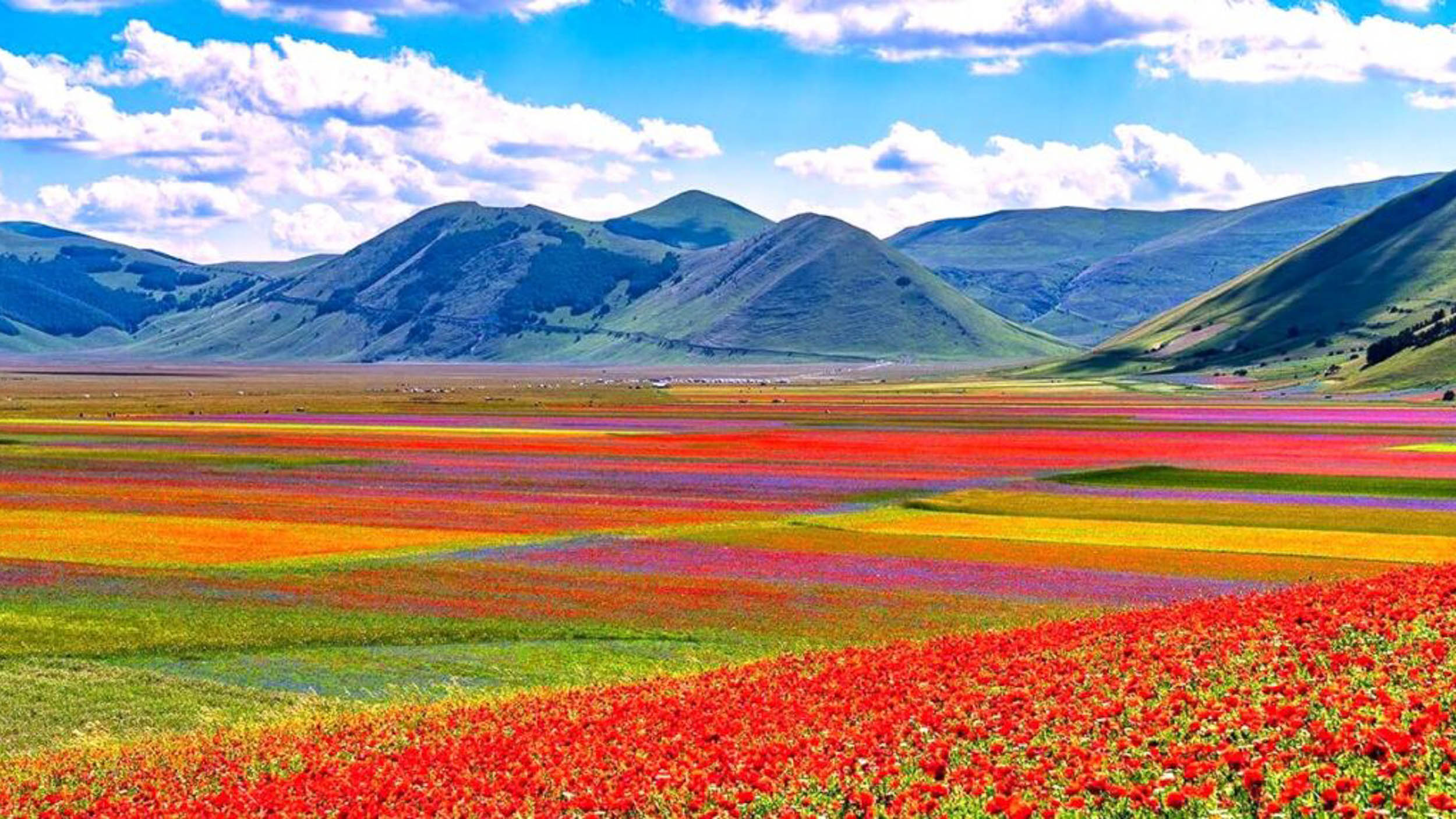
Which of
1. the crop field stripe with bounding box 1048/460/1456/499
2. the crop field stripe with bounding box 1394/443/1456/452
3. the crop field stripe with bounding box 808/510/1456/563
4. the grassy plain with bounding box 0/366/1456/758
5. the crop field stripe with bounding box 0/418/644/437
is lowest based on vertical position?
the crop field stripe with bounding box 1394/443/1456/452

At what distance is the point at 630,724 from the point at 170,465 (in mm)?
78364

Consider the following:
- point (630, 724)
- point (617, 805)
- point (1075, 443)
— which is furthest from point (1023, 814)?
point (1075, 443)

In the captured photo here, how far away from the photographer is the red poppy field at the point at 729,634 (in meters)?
15.7

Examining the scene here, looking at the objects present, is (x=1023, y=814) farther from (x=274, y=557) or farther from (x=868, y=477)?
(x=868, y=477)

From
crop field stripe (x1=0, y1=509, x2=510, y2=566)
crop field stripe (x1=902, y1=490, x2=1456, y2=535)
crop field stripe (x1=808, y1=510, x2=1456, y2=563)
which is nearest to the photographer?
crop field stripe (x1=808, y1=510, x2=1456, y2=563)

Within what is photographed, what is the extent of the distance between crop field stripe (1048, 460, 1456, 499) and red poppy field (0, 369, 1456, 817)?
1.31 feet

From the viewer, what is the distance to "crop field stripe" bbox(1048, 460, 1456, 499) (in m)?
73.6

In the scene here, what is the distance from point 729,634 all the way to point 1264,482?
2000 inches

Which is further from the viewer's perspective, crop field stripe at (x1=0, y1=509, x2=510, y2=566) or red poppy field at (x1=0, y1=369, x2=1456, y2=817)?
crop field stripe at (x1=0, y1=509, x2=510, y2=566)

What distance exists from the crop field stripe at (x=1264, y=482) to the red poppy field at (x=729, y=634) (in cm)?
40

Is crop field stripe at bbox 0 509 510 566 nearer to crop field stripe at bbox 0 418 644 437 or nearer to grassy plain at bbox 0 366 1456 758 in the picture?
grassy plain at bbox 0 366 1456 758

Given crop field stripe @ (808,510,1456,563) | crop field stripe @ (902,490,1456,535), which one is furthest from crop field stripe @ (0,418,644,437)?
crop field stripe @ (808,510,1456,563)

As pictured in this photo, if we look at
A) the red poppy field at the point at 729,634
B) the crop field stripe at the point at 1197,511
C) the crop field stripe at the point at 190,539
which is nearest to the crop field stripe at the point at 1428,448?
the red poppy field at the point at 729,634

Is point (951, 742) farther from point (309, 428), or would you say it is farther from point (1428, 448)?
point (309, 428)
